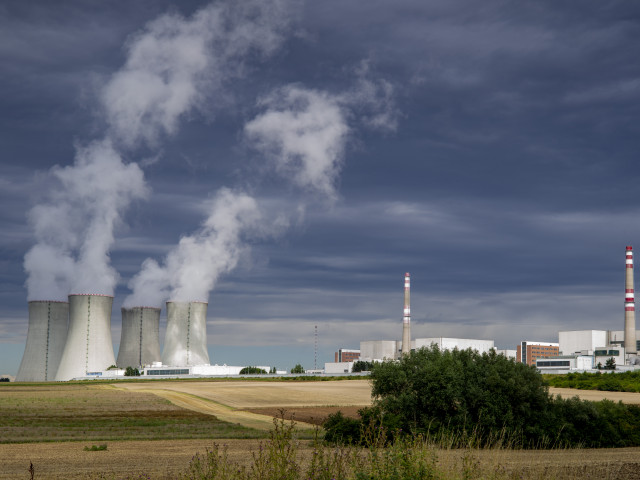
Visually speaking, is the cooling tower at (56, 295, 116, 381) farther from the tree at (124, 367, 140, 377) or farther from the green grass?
the green grass

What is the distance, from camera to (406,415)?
2953 cm

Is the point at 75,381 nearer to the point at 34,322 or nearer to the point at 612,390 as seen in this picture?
the point at 34,322

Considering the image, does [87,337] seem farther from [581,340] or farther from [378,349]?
[581,340]

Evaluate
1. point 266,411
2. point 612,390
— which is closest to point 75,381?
point 266,411

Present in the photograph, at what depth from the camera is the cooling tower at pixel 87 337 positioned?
319 ft

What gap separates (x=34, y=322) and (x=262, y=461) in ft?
327

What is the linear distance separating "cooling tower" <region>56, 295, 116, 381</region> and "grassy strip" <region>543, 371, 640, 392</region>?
60.6 m

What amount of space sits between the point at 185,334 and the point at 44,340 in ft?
67.3

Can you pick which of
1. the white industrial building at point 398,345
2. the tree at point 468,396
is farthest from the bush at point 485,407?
the white industrial building at point 398,345

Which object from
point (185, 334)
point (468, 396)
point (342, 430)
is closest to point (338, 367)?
point (185, 334)

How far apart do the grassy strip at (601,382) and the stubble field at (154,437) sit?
6521 millimetres

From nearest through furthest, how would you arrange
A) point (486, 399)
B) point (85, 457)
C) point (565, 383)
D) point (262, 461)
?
point (262, 461), point (85, 457), point (486, 399), point (565, 383)

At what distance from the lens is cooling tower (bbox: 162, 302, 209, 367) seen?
10744cm

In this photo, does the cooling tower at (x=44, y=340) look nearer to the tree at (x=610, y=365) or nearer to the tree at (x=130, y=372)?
the tree at (x=130, y=372)
